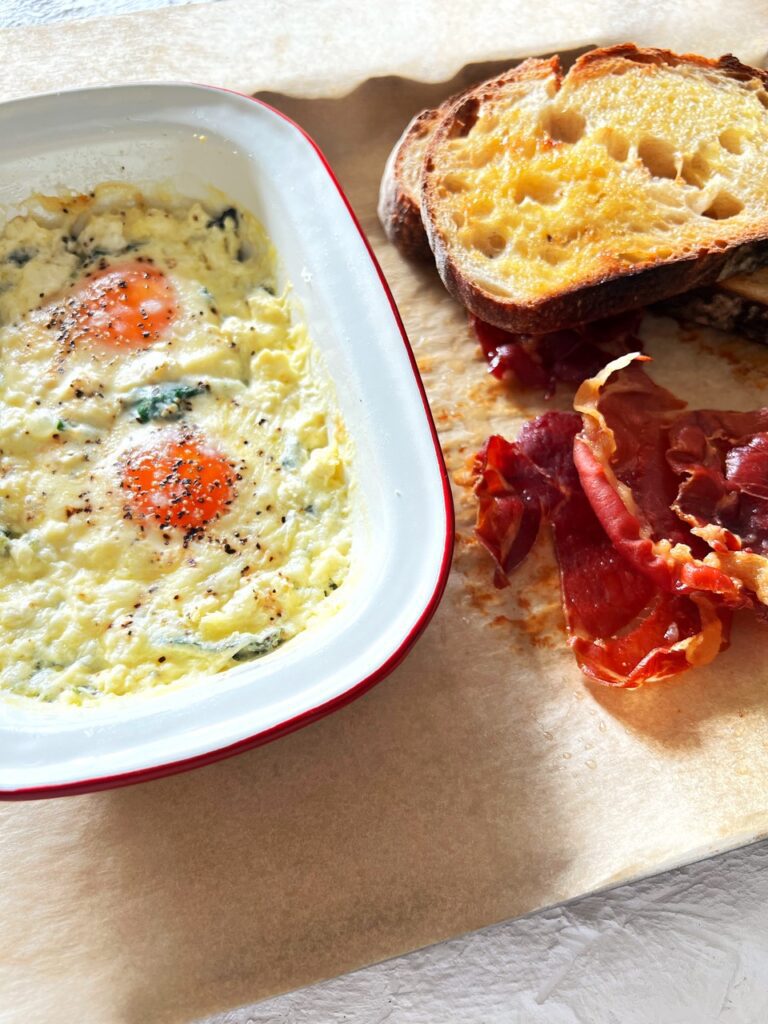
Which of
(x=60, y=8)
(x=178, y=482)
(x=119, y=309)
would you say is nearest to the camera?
(x=178, y=482)

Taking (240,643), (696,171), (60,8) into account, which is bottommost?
(240,643)

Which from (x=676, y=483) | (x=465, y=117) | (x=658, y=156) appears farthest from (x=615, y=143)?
(x=676, y=483)

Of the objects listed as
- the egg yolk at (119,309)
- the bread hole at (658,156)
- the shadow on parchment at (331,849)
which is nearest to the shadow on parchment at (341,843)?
the shadow on parchment at (331,849)

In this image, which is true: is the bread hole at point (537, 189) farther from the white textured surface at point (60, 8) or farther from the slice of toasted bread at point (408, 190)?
the white textured surface at point (60, 8)

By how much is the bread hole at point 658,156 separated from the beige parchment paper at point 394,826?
1.36 metres

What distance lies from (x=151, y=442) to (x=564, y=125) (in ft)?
5.49

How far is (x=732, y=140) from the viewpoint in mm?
2846

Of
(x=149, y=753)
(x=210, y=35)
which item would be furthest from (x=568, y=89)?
(x=149, y=753)

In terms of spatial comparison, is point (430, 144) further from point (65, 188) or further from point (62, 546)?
point (62, 546)

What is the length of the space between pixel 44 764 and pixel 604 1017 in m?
1.34

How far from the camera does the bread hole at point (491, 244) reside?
273 cm

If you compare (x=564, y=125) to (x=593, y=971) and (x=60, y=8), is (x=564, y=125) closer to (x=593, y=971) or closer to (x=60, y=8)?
(x=60, y=8)

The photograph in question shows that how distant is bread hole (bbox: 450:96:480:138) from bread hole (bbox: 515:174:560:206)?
0.31 m

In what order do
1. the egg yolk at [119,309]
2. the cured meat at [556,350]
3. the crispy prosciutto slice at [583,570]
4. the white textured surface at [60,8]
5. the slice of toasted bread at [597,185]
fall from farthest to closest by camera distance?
the white textured surface at [60,8] < the cured meat at [556,350] < the slice of toasted bread at [597,185] < the egg yolk at [119,309] < the crispy prosciutto slice at [583,570]
